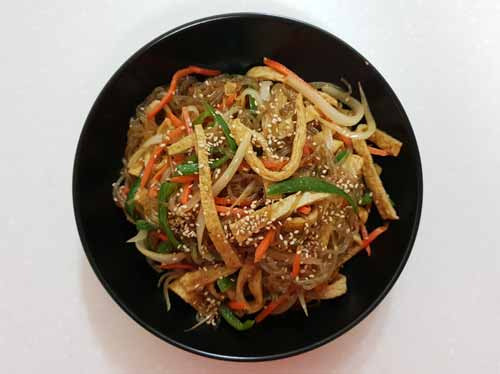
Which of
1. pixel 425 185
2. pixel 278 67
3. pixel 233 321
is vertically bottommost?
pixel 233 321

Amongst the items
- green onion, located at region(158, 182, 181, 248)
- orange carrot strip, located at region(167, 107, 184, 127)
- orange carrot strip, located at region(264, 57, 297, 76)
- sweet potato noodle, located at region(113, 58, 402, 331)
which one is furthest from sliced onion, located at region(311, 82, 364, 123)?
green onion, located at region(158, 182, 181, 248)

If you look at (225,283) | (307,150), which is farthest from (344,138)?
(225,283)

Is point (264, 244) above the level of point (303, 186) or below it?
below

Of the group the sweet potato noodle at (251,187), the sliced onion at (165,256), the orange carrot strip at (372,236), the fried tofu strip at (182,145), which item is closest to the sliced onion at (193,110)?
the sweet potato noodle at (251,187)

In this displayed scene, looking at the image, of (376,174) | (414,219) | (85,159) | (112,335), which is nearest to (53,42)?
(85,159)

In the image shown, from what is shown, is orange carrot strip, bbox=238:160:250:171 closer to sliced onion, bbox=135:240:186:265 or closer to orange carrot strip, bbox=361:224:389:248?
sliced onion, bbox=135:240:186:265

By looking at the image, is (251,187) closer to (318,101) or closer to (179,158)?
(179,158)

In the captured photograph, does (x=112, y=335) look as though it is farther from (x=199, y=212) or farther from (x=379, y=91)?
(x=379, y=91)
